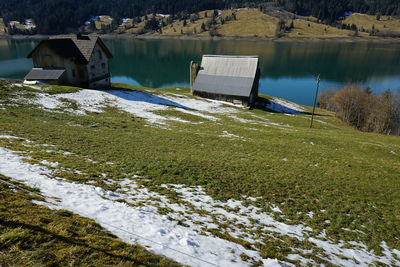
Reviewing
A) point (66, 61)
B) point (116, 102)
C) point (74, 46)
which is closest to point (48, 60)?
A: point (66, 61)

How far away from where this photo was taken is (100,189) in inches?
404

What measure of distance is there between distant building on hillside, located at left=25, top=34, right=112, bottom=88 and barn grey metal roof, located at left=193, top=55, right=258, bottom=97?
24.0 metres

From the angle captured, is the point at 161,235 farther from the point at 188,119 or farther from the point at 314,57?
the point at 314,57

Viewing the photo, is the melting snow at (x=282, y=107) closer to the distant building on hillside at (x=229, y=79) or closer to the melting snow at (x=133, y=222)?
the distant building on hillside at (x=229, y=79)

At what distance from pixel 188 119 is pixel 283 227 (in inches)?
950

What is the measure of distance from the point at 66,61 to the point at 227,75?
33.8m

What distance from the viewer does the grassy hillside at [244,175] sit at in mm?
9406

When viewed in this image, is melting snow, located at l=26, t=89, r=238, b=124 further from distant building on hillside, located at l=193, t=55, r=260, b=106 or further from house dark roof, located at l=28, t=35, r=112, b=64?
house dark roof, located at l=28, t=35, r=112, b=64

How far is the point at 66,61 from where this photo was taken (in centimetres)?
4203

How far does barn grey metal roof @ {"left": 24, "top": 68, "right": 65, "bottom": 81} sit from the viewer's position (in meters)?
40.9

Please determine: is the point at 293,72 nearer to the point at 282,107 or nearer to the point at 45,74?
the point at 282,107

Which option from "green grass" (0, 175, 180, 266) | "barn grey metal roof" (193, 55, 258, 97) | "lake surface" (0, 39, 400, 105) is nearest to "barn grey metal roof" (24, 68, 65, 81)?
"barn grey metal roof" (193, 55, 258, 97)

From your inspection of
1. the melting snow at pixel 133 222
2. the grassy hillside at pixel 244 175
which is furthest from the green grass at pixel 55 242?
the grassy hillside at pixel 244 175

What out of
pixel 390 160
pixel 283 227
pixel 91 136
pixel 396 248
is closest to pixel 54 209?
pixel 283 227
